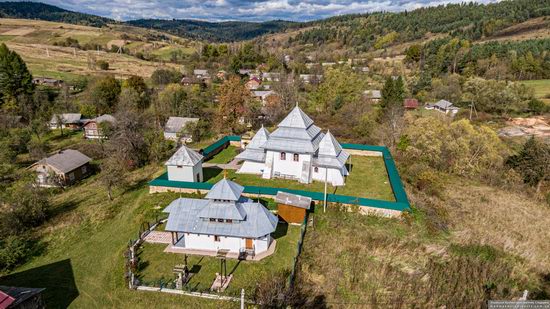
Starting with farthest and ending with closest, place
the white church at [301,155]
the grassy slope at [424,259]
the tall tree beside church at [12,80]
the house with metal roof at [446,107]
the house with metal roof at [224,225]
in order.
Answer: the house with metal roof at [446,107], the tall tree beside church at [12,80], the white church at [301,155], the house with metal roof at [224,225], the grassy slope at [424,259]

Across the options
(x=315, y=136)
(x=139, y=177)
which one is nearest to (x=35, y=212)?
(x=139, y=177)

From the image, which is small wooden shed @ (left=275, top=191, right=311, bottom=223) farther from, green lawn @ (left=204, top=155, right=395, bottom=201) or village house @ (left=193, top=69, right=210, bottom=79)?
village house @ (left=193, top=69, right=210, bottom=79)

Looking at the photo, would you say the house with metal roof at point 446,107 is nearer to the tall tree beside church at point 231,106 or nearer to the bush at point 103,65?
the tall tree beside church at point 231,106

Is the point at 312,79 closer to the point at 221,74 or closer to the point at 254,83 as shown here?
the point at 254,83

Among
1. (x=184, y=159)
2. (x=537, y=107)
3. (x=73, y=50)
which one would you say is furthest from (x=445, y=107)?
(x=73, y=50)

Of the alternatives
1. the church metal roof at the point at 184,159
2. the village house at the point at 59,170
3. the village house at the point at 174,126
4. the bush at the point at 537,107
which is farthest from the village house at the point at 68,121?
the bush at the point at 537,107

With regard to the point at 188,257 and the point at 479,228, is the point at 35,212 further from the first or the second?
the point at 479,228
